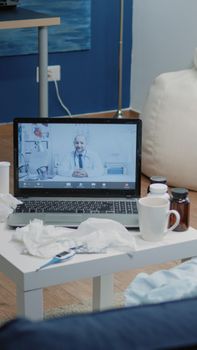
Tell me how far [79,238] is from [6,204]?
0.33 meters

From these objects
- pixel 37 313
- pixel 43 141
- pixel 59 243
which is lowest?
pixel 37 313

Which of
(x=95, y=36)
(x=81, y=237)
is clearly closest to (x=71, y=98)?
(x=95, y=36)

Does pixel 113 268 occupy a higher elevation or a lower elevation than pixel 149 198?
lower

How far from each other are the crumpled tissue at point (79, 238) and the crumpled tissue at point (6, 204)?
132 mm

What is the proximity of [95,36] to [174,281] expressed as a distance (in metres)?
3.53

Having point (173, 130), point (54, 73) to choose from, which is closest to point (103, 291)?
point (173, 130)

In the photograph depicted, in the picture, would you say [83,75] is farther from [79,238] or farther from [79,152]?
[79,238]

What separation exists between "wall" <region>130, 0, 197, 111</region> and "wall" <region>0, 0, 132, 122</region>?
2.8 inches

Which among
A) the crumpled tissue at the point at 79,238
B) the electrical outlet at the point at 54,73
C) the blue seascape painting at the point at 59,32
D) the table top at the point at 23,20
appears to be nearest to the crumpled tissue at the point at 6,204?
the crumpled tissue at the point at 79,238

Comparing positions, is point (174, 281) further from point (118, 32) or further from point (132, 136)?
point (118, 32)

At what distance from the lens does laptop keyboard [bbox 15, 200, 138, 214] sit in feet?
6.81

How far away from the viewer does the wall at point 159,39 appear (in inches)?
174

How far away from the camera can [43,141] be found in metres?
2.14

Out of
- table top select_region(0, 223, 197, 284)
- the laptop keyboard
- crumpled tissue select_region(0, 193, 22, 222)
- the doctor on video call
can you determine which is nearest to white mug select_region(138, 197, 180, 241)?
table top select_region(0, 223, 197, 284)
